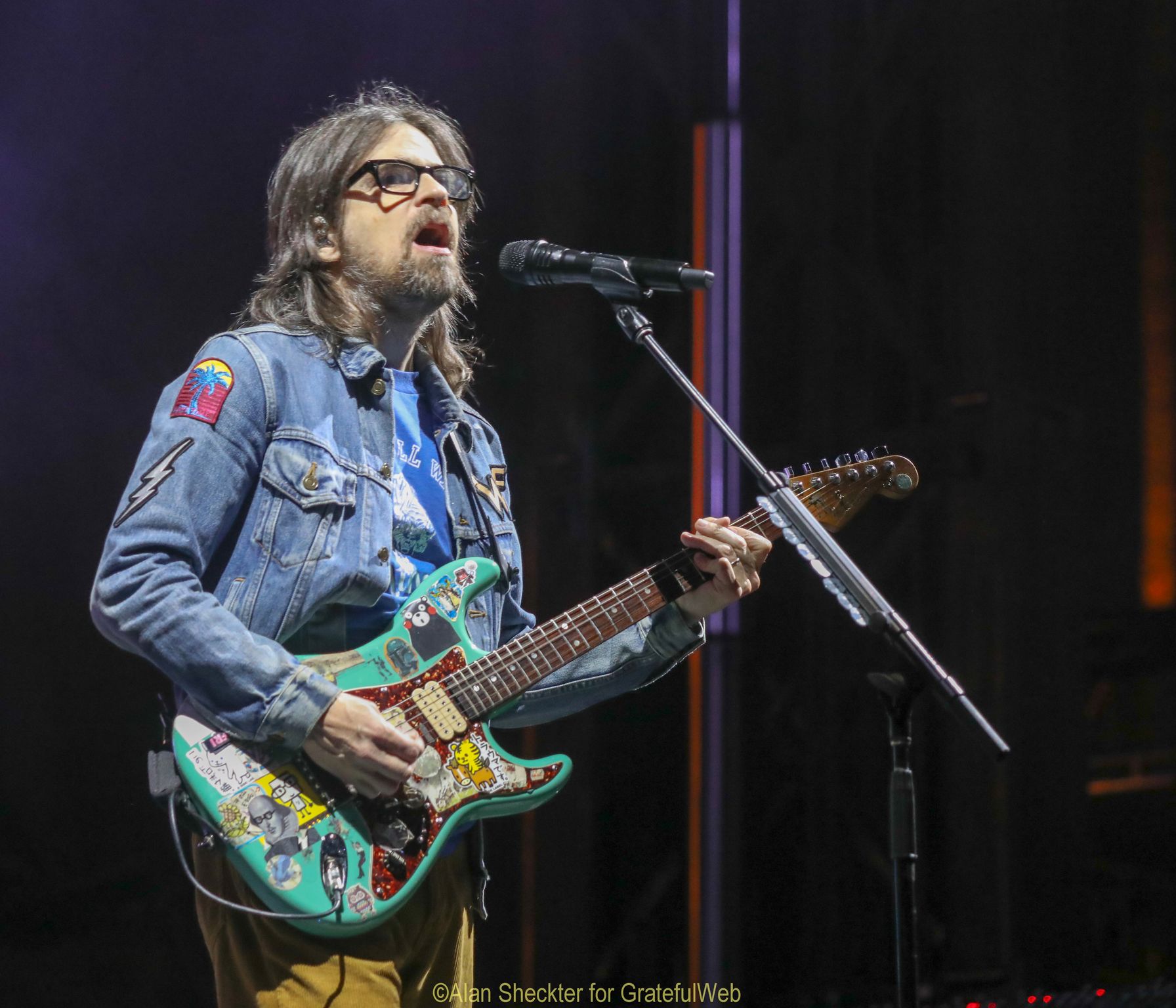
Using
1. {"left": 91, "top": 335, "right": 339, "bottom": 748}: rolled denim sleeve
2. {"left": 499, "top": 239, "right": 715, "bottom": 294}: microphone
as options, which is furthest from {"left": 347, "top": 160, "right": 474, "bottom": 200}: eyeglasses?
{"left": 91, "top": 335, "right": 339, "bottom": 748}: rolled denim sleeve

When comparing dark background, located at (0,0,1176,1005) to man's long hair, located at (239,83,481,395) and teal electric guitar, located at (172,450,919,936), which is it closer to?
man's long hair, located at (239,83,481,395)

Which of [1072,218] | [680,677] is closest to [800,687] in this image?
[680,677]

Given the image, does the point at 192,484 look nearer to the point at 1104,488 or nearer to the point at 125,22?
the point at 125,22

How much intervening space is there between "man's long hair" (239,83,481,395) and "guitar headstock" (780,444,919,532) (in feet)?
2.50

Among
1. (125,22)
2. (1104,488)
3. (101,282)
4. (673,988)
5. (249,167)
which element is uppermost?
(125,22)

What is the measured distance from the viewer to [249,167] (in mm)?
3389

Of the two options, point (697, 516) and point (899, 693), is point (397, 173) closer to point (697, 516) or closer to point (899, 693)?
point (899, 693)

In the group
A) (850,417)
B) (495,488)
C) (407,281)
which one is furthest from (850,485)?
(850,417)

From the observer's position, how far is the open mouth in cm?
242

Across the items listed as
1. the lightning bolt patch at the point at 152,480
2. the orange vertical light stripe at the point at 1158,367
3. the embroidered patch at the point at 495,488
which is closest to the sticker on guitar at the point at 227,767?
the lightning bolt patch at the point at 152,480

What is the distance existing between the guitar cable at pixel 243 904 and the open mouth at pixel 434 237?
1131 mm

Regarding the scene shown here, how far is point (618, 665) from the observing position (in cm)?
240

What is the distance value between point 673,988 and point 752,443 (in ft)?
6.03

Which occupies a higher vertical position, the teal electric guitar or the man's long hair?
the man's long hair
